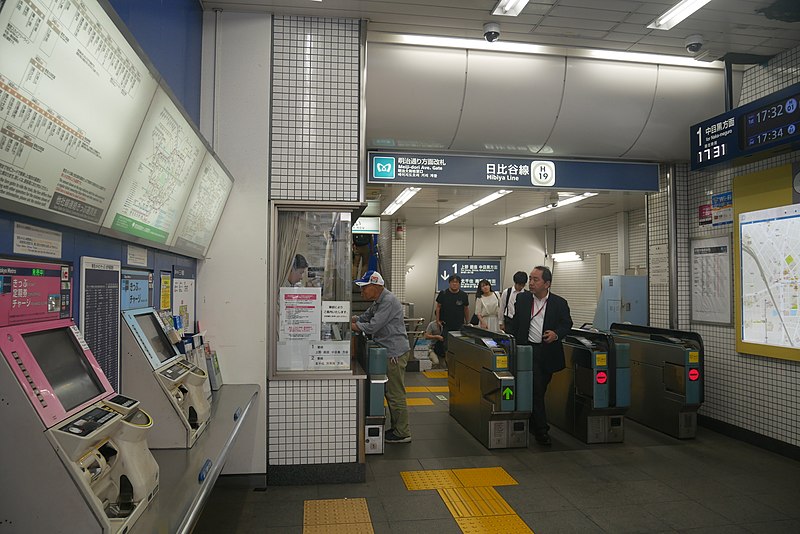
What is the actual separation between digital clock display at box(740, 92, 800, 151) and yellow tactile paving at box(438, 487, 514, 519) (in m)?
3.54

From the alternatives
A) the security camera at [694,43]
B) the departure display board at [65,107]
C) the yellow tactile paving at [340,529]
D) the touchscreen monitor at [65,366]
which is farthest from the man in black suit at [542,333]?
the touchscreen monitor at [65,366]

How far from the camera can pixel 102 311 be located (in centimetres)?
235

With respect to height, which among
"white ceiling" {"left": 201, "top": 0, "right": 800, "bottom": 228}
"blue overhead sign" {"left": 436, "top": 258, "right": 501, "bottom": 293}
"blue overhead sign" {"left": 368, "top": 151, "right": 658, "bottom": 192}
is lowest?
"blue overhead sign" {"left": 436, "top": 258, "right": 501, "bottom": 293}

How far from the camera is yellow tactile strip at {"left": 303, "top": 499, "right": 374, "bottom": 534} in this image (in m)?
3.42

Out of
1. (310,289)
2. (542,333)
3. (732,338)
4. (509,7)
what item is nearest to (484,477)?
(542,333)

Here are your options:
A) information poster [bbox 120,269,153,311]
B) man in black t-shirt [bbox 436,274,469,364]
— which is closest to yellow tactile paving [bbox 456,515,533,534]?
information poster [bbox 120,269,153,311]

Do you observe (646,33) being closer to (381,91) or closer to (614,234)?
(381,91)

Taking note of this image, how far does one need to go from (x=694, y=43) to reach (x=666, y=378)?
3370 mm

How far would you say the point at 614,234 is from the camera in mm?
10734

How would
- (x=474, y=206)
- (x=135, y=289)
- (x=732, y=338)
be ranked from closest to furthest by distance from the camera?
(x=135, y=289) < (x=732, y=338) < (x=474, y=206)

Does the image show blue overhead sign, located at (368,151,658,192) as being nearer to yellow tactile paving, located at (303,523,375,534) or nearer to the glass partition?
the glass partition

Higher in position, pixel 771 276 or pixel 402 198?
pixel 402 198

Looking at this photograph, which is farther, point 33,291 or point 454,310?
point 454,310

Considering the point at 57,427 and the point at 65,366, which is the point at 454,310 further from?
the point at 57,427
